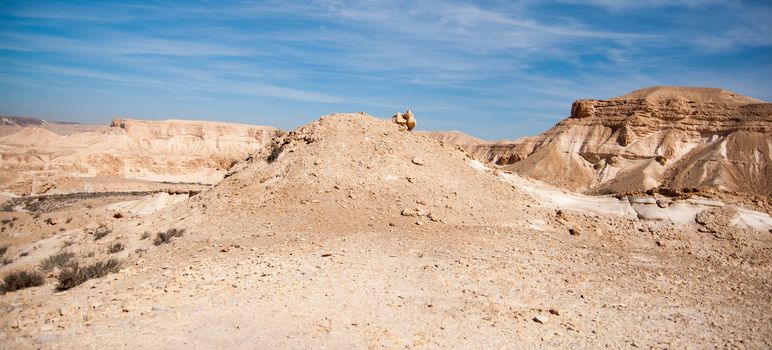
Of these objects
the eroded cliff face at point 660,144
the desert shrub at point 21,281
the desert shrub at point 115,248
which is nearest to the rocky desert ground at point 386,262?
the desert shrub at point 21,281

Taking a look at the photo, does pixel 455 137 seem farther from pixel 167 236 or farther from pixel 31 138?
pixel 167 236

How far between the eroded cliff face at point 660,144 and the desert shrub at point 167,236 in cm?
3381


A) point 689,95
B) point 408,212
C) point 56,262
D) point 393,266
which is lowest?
point 56,262

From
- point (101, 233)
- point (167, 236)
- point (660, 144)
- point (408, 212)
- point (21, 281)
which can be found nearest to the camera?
point (21, 281)

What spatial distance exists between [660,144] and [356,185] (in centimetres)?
4171

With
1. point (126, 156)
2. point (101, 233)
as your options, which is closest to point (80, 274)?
point (101, 233)

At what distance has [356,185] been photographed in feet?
40.2

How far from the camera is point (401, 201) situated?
38.8 ft

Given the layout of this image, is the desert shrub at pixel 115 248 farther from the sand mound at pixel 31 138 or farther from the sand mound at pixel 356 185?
the sand mound at pixel 31 138

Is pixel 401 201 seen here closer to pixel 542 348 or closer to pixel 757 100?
pixel 542 348

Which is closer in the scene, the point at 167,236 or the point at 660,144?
the point at 167,236

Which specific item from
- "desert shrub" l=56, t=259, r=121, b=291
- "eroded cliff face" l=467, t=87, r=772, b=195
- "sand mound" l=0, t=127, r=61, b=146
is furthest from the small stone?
"sand mound" l=0, t=127, r=61, b=146

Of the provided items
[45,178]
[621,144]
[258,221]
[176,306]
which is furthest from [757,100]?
[45,178]

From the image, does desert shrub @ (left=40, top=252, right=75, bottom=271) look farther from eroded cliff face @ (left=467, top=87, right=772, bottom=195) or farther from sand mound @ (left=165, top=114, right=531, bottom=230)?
eroded cliff face @ (left=467, top=87, right=772, bottom=195)
